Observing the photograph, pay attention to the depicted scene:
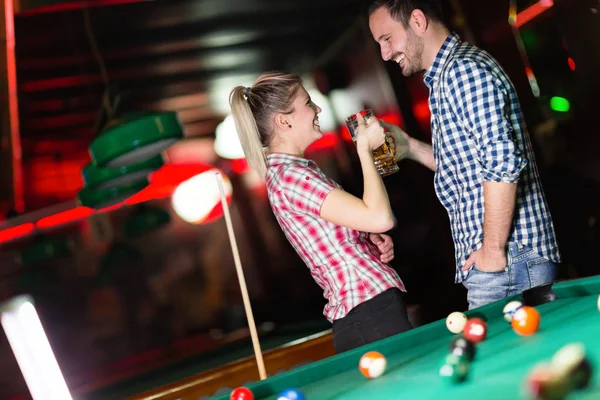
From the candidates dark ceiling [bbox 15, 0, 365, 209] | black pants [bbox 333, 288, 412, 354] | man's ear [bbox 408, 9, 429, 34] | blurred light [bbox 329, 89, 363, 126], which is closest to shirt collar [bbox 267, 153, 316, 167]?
black pants [bbox 333, 288, 412, 354]

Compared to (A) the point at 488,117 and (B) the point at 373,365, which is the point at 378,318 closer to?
(B) the point at 373,365

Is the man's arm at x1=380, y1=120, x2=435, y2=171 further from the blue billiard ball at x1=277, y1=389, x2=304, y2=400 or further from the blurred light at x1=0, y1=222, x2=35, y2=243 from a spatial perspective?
the blurred light at x1=0, y1=222, x2=35, y2=243

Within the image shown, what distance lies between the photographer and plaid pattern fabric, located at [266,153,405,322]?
6.46 ft

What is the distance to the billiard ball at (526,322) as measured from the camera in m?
1.46

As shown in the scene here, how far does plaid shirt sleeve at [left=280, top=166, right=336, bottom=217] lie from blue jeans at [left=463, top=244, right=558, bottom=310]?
0.59m

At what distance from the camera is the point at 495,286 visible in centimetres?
208

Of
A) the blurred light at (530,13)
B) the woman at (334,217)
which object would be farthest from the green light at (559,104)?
the woman at (334,217)

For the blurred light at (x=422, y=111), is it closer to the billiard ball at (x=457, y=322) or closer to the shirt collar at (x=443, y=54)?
the shirt collar at (x=443, y=54)

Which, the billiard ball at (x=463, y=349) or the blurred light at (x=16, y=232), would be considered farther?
the blurred light at (x=16, y=232)

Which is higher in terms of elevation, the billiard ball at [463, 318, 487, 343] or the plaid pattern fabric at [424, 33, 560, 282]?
the plaid pattern fabric at [424, 33, 560, 282]

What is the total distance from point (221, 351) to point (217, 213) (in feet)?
4.85

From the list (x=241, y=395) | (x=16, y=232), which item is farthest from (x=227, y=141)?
(x=241, y=395)

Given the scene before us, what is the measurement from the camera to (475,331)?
1.53 meters

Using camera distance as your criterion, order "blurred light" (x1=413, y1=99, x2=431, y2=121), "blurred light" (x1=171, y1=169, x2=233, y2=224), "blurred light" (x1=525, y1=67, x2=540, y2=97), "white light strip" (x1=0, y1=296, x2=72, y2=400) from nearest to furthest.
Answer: "white light strip" (x1=0, y1=296, x2=72, y2=400) → "blurred light" (x1=525, y1=67, x2=540, y2=97) → "blurred light" (x1=413, y1=99, x2=431, y2=121) → "blurred light" (x1=171, y1=169, x2=233, y2=224)
